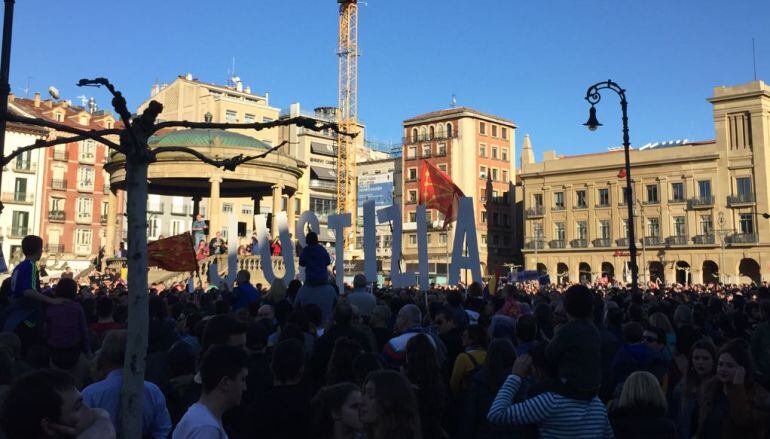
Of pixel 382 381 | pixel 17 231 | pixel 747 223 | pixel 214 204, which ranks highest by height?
pixel 747 223

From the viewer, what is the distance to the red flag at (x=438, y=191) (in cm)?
2290

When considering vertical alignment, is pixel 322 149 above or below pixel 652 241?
above

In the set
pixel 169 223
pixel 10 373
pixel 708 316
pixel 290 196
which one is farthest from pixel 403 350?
pixel 169 223

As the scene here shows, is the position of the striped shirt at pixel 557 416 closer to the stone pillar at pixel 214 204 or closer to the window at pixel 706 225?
the stone pillar at pixel 214 204

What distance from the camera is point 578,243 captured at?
75.1 metres

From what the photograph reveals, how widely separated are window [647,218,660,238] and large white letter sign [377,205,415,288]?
60.0 m

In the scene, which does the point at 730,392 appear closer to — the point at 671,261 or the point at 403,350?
the point at 403,350

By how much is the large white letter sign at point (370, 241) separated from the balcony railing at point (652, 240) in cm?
6003

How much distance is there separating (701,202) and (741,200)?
3.53m

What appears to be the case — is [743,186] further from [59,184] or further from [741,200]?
[59,184]

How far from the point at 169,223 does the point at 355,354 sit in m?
70.2

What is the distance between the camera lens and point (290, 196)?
35.4 metres

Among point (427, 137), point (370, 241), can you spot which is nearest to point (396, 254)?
point (370, 241)

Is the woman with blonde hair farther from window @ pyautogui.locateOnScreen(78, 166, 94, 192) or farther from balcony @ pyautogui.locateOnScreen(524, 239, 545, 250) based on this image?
balcony @ pyautogui.locateOnScreen(524, 239, 545, 250)
